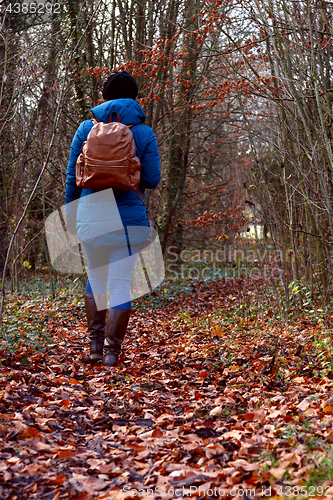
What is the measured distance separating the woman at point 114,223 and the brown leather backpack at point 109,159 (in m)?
0.16

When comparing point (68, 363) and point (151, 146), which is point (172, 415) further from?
point (151, 146)

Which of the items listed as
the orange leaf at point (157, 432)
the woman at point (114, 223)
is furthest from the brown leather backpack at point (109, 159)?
the orange leaf at point (157, 432)

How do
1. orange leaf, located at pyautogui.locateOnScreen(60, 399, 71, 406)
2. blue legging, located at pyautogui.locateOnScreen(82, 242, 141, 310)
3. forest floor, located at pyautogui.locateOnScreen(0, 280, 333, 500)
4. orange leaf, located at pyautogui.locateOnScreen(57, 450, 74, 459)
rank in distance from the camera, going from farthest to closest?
1. blue legging, located at pyautogui.locateOnScreen(82, 242, 141, 310)
2. orange leaf, located at pyautogui.locateOnScreen(60, 399, 71, 406)
3. orange leaf, located at pyautogui.locateOnScreen(57, 450, 74, 459)
4. forest floor, located at pyautogui.locateOnScreen(0, 280, 333, 500)

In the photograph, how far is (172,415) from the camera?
2840 millimetres

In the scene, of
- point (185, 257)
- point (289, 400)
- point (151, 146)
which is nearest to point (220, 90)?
point (151, 146)

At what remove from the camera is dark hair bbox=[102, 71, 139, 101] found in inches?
150

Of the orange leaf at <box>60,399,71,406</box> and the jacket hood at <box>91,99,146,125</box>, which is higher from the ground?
the jacket hood at <box>91,99,146,125</box>

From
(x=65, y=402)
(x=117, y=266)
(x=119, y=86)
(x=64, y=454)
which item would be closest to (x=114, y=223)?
(x=117, y=266)

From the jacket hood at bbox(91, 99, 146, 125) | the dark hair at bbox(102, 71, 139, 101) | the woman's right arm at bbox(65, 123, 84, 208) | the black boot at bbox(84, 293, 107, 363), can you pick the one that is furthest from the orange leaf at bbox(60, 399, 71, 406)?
the dark hair at bbox(102, 71, 139, 101)

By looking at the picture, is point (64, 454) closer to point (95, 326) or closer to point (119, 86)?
point (95, 326)

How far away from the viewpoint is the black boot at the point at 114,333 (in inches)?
146

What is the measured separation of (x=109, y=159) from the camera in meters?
3.43

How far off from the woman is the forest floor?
392 millimetres

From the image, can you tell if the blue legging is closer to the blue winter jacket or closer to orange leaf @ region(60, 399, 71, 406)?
the blue winter jacket
